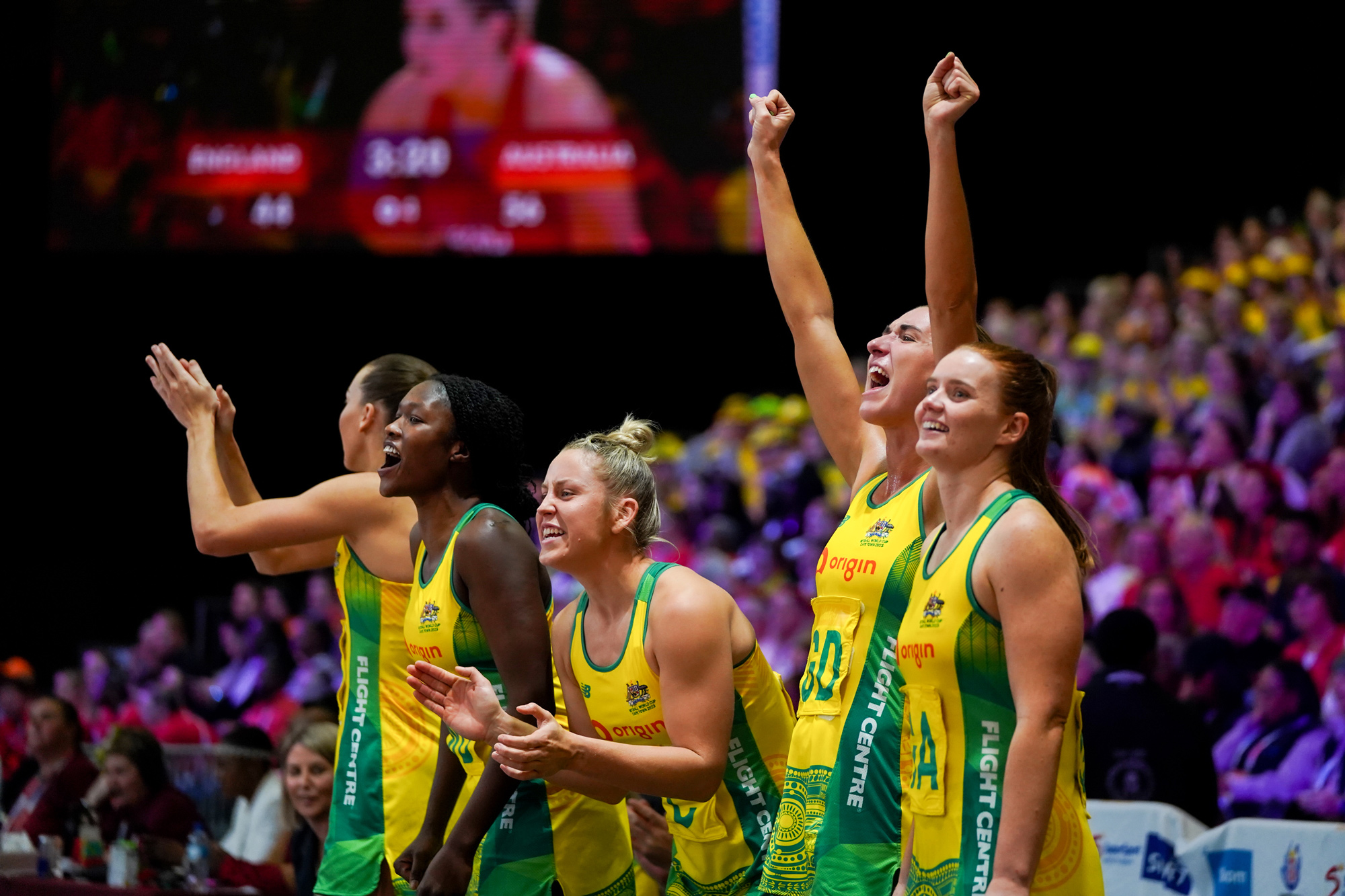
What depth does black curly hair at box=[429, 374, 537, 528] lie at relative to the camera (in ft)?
10.7

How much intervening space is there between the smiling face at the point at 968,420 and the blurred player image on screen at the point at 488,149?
7960mm

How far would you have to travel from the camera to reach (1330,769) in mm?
5277

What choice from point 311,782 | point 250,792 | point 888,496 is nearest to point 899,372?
point 888,496

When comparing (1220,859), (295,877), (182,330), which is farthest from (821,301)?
(182,330)

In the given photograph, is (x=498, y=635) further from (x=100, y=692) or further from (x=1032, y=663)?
(x=100, y=692)

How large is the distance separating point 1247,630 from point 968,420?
4160 millimetres

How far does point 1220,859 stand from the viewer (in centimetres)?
421

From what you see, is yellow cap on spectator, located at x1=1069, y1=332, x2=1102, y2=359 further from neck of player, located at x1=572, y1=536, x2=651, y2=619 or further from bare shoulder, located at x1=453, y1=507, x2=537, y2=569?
bare shoulder, located at x1=453, y1=507, x2=537, y2=569

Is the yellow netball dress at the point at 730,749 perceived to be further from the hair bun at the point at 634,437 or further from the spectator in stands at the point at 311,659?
the spectator in stands at the point at 311,659

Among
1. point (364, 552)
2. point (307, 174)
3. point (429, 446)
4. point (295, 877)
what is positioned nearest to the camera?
point (429, 446)

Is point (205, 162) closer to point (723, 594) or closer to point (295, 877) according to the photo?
point (295, 877)

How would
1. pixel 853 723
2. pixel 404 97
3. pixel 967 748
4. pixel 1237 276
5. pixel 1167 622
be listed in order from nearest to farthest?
pixel 967 748
pixel 853 723
pixel 1167 622
pixel 404 97
pixel 1237 276

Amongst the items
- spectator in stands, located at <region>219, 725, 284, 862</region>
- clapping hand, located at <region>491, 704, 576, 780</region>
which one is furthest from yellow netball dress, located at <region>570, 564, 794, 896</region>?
spectator in stands, located at <region>219, 725, 284, 862</region>

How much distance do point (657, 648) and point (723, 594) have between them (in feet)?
0.59
